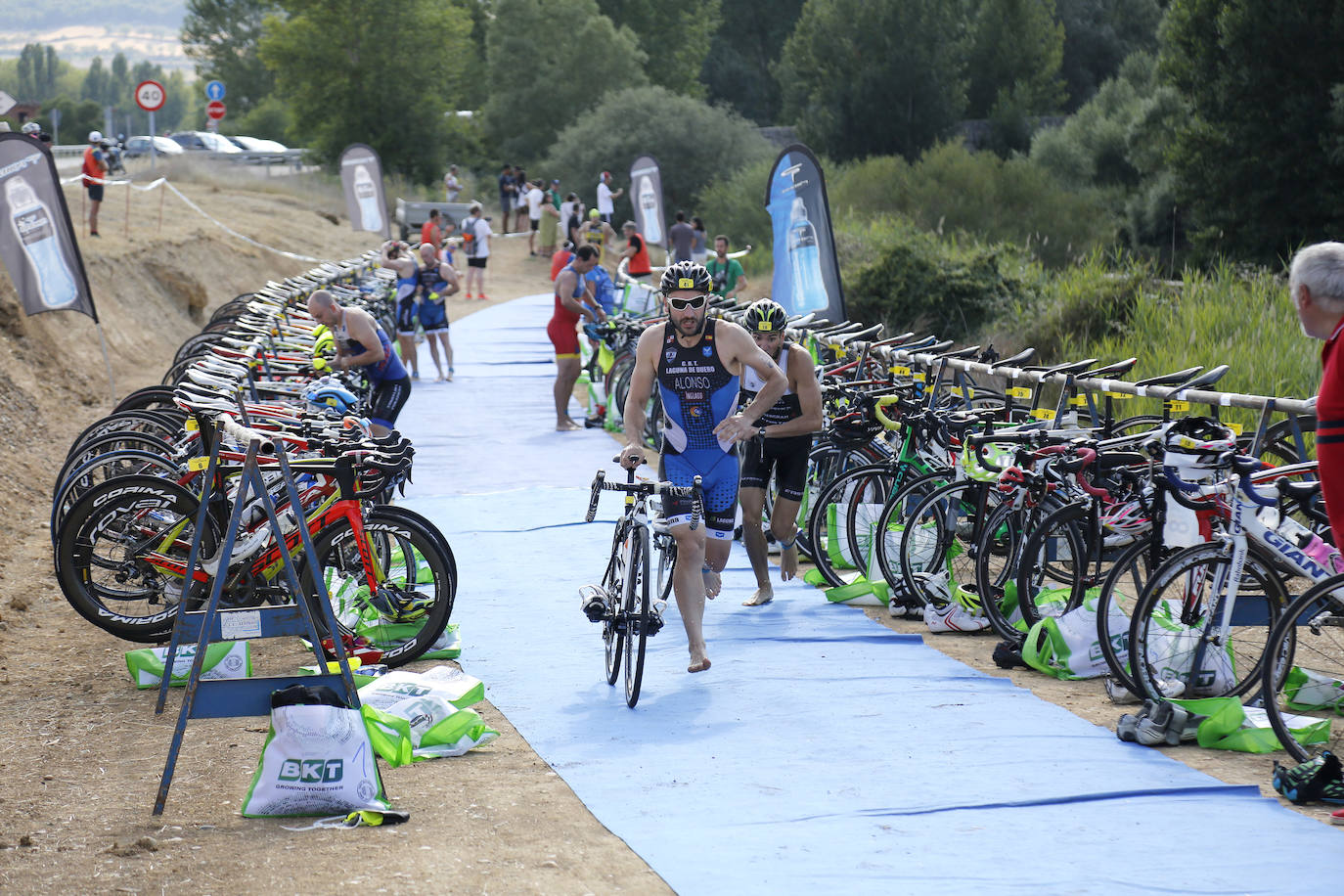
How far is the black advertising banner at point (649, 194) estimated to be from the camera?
32.9 metres

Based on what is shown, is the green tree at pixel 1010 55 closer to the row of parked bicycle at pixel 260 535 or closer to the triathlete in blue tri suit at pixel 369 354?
the triathlete in blue tri suit at pixel 369 354

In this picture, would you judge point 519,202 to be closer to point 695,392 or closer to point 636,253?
point 636,253

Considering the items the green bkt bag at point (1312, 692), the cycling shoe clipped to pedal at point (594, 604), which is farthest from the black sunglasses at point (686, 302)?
the green bkt bag at point (1312, 692)

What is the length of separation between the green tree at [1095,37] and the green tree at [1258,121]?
34916 mm

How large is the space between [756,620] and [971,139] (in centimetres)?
4330

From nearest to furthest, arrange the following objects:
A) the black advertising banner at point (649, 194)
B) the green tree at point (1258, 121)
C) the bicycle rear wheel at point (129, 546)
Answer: the bicycle rear wheel at point (129, 546) → the green tree at point (1258, 121) → the black advertising banner at point (649, 194)

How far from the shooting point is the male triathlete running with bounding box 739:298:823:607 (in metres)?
8.27

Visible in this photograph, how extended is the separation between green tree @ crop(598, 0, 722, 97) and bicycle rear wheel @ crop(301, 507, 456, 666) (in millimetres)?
63677

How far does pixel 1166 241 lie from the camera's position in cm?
2844

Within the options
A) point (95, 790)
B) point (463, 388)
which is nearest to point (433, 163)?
point (463, 388)

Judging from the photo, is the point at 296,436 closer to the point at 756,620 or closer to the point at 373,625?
the point at 373,625

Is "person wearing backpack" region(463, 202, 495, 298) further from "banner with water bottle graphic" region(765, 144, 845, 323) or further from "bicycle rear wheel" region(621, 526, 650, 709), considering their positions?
"bicycle rear wheel" region(621, 526, 650, 709)

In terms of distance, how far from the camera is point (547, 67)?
200 feet

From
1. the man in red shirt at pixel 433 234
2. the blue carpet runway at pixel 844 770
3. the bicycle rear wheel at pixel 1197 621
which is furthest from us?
the man in red shirt at pixel 433 234
